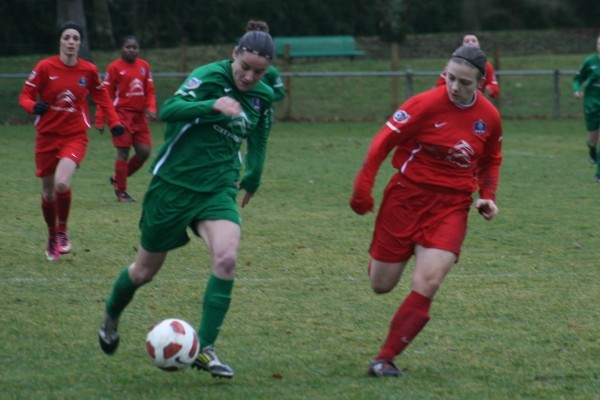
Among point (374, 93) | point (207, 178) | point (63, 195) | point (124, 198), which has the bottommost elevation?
point (374, 93)

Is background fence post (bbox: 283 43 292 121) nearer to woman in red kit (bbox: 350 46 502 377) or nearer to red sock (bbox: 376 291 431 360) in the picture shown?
woman in red kit (bbox: 350 46 502 377)

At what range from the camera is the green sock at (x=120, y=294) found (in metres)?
5.81

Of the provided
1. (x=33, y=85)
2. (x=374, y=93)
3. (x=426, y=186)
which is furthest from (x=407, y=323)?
(x=374, y=93)

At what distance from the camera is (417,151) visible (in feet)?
19.3

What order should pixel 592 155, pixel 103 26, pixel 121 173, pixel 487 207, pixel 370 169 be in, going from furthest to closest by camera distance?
1. pixel 103 26
2. pixel 592 155
3. pixel 121 173
4. pixel 487 207
5. pixel 370 169

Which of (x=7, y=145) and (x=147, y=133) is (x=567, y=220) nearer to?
(x=147, y=133)

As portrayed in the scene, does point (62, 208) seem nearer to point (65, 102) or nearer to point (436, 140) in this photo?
point (65, 102)

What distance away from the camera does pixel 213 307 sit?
5.47 metres

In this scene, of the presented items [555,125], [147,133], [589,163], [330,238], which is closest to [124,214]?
[147,133]

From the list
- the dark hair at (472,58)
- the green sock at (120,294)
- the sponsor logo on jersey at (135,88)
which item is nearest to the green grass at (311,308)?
the green sock at (120,294)

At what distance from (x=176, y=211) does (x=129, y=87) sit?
26.5 ft

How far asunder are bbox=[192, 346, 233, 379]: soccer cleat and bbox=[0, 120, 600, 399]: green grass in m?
0.07

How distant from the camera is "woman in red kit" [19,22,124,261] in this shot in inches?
361

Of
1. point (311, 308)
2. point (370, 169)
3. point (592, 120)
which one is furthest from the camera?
point (592, 120)
